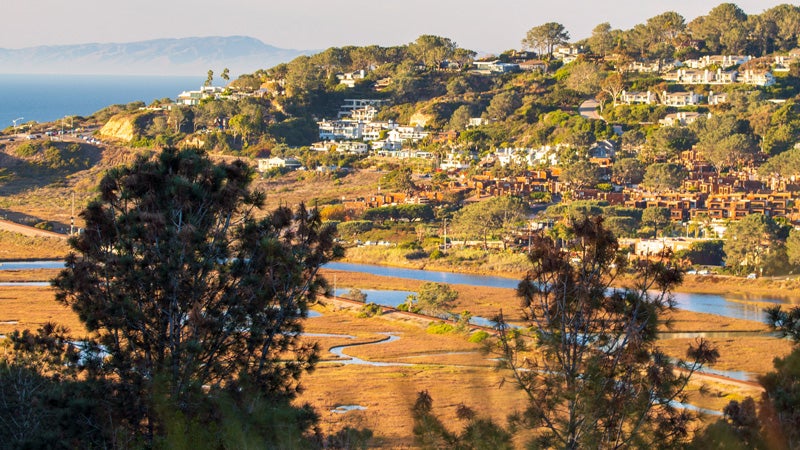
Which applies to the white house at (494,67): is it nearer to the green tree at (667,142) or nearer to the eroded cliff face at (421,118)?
the eroded cliff face at (421,118)

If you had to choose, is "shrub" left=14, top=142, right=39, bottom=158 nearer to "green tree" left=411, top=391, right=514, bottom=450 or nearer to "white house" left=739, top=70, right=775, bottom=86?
"white house" left=739, top=70, right=775, bottom=86

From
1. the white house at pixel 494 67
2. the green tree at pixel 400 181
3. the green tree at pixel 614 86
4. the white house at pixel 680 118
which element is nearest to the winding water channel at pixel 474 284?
the green tree at pixel 400 181

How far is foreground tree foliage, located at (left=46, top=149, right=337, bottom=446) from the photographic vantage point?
15164mm

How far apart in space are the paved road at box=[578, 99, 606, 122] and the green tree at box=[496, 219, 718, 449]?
68742mm

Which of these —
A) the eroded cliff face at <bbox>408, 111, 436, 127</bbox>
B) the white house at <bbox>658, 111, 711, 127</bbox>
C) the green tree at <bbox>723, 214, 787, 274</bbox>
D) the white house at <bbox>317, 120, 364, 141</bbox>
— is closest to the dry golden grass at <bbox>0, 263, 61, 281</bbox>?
the green tree at <bbox>723, 214, 787, 274</bbox>

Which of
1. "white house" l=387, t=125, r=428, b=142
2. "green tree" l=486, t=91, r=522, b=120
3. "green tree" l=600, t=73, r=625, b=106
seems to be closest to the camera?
"white house" l=387, t=125, r=428, b=142

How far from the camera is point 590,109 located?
3369 inches

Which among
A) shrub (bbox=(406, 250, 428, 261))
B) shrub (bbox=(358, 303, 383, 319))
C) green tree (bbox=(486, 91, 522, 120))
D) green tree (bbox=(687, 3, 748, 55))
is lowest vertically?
shrub (bbox=(358, 303, 383, 319))

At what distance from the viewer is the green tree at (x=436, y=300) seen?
39094 millimetres

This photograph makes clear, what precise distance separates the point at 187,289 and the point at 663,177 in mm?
50361

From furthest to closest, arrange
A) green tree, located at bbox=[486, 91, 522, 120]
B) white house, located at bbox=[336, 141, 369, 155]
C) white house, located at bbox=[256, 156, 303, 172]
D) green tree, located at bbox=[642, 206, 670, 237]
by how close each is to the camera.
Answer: green tree, located at bbox=[486, 91, 522, 120]
white house, located at bbox=[336, 141, 369, 155]
white house, located at bbox=[256, 156, 303, 172]
green tree, located at bbox=[642, 206, 670, 237]

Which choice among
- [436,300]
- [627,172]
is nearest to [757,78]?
[627,172]

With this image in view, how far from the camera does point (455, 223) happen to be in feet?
187

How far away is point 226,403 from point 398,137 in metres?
70.7
